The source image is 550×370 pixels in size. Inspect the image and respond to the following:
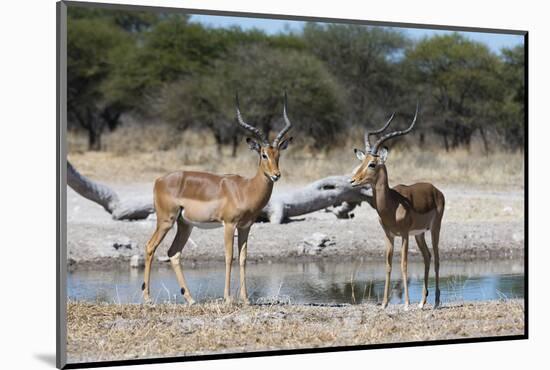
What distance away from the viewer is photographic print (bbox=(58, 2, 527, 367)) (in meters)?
8.48

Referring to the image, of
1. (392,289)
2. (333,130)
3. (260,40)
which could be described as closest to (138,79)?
(260,40)

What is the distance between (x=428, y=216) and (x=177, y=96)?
11415mm

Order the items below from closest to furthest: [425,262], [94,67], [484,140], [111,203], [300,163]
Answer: [425,262]
[111,203]
[300,163]
[484,140]
[94,67]

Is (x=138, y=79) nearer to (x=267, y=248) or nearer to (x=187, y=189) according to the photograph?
(x=267, y=248)

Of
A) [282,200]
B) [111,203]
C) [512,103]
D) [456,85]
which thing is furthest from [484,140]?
[111,203]

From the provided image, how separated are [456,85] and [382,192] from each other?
30.2 ft

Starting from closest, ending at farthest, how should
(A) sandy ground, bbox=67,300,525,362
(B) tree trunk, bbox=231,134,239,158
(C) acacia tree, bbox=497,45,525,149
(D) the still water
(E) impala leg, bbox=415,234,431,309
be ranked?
(A) sandy ground, bbox=67,300,525,362 < (E) impala leg, bbox=415,234,431,309 < (D) the still water < (C) acacia tree, bbox=497,45,525,149 < (B) tree trunk, bbox=231,134,239,158

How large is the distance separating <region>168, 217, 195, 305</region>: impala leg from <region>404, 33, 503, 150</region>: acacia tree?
891 centimetres

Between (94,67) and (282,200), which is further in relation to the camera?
(94,67)

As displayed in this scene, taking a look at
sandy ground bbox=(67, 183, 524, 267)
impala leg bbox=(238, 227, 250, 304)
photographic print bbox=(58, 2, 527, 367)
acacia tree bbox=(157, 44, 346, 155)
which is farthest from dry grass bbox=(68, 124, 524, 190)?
impala leg bbox=(238, 227, 250, 304)

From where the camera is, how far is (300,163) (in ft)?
54.9

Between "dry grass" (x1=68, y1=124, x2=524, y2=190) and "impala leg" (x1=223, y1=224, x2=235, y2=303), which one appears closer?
"impala leg" (x1=223, y1=224, x2=235, y2=303)

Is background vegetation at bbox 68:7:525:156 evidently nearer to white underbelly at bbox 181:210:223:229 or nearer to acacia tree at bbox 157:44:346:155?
acacia tree at bbox 157:44:346:155

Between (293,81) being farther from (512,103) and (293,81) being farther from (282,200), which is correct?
(282,200)
